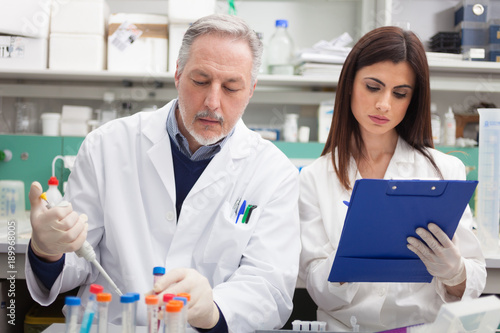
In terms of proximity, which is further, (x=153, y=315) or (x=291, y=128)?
(x=291, y=128)

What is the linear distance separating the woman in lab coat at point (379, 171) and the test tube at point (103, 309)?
26.2 inches

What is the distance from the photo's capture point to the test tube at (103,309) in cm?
72

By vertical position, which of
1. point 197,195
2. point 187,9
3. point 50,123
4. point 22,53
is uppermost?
point 187,9

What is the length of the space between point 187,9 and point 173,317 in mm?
1896

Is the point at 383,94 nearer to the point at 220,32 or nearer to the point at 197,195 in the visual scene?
the point at 220,32

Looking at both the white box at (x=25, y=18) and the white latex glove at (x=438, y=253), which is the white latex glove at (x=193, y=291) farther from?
the white box at (x=25, y=18)

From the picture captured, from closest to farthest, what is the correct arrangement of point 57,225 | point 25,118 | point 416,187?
point 57,225 < point 416,187 < point 25,118

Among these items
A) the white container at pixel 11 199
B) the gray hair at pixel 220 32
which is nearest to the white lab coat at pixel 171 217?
the gray hair at pixel 220 32

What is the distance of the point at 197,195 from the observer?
4.16ft

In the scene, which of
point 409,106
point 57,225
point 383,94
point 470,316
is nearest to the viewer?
point 470,316

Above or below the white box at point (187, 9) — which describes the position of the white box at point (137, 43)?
below

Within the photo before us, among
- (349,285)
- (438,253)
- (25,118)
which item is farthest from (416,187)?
(25,118)

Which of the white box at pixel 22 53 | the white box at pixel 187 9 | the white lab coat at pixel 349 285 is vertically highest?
the white box at pixel 187 9

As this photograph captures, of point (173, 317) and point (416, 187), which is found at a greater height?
point (416, 187)
